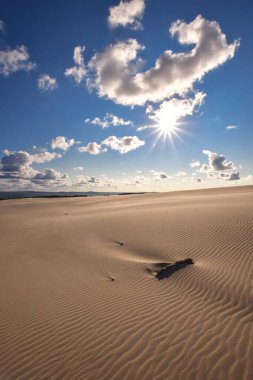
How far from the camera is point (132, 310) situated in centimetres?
594

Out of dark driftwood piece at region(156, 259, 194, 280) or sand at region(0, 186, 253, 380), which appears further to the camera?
dark driftwood piece at region(156, 259, 194, 280)

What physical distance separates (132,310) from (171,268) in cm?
286

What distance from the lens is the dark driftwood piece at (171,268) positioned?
26.0 ft

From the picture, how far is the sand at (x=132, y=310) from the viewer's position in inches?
164

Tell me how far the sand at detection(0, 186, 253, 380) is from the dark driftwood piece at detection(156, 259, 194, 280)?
0.81 feet

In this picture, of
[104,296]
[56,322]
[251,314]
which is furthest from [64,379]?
[251,314]

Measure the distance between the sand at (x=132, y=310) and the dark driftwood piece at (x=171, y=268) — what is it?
0.81 feet

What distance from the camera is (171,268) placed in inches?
330

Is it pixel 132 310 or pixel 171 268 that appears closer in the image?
pixel 132 310

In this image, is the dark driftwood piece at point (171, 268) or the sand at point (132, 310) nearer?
the sand at point (132, 310)

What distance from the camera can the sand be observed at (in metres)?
4.17

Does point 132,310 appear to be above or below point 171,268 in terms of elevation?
below

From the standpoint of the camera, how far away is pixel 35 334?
5301 mm

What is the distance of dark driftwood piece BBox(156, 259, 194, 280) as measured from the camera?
26.0 ft
